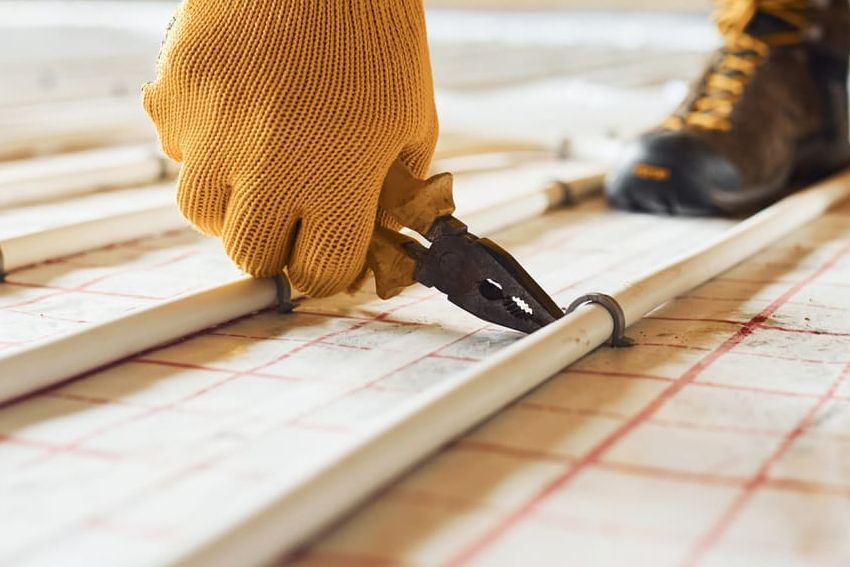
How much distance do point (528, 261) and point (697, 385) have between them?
52 cm

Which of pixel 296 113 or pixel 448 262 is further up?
pixel 296 113

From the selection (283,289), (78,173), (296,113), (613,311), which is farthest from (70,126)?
(613,311)

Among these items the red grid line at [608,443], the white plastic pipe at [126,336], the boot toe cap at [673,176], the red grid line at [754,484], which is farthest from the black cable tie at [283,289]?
the boot toe cap at [673,176]

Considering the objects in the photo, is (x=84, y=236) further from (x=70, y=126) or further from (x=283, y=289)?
(x=70, y=126)

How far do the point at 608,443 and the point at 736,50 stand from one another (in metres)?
1.20

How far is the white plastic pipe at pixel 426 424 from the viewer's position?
0.64 meters

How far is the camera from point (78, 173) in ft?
6.35

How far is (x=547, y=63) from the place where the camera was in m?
3.99

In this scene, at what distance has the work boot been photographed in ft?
5.67

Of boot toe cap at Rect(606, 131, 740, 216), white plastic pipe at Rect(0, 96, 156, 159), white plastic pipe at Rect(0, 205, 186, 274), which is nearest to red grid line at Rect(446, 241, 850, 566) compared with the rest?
boot toe cap at Rect(606, 131, 740, 216)

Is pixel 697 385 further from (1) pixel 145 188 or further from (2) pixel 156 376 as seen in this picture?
(1) pixel 145 188

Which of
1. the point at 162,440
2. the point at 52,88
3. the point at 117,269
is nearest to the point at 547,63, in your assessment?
the point at 52,88

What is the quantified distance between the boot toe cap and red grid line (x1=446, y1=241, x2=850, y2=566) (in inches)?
17.5

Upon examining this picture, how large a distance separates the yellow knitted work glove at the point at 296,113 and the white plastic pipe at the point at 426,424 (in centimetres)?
23
